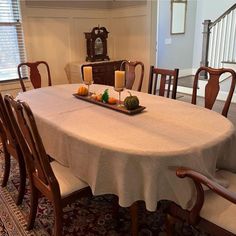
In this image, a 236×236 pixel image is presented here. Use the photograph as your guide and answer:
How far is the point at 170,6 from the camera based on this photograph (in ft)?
19.5

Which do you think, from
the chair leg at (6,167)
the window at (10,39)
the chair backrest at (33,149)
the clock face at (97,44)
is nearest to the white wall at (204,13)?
the clock face at (97,44)

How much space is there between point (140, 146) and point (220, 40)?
15.8 feet

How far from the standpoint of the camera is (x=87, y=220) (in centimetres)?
201

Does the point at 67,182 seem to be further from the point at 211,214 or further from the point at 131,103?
the point at 211,214

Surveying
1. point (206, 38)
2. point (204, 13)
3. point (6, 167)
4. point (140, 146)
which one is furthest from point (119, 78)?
point (204, 13)

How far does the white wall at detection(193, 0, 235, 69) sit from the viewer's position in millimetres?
6101

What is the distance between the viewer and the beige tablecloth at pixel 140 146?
1.39 metres

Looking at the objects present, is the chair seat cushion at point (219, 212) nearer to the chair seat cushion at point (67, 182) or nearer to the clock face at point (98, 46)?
the chair seat cushion at point (67, 182)

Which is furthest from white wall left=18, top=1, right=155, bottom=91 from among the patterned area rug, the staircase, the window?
the patterned area rug

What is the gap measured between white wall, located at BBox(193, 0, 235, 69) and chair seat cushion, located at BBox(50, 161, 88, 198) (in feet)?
19.0

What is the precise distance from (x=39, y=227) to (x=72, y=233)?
0.86ft

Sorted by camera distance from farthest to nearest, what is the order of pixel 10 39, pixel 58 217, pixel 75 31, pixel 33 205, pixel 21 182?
1. pixel 75 31
2. pixel 10 39
3. pixel 21 182
4. pixel 33 205
5. pixel 58 217

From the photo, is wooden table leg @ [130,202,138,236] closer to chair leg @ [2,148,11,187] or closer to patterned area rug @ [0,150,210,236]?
patterned area rug @ [0,150,210,236]

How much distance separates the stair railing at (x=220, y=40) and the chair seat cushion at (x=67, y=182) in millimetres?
4668
